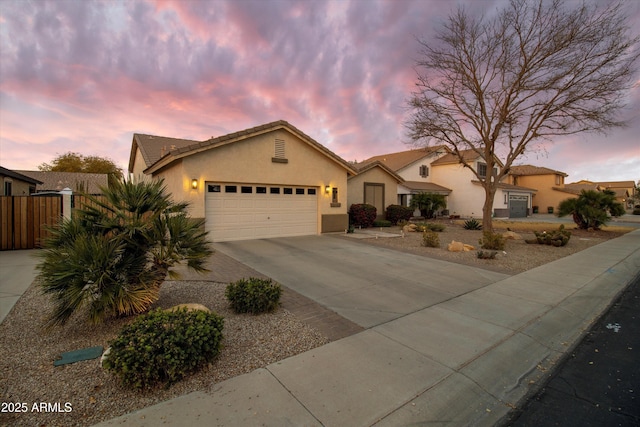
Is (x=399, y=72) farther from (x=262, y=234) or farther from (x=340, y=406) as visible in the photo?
(x=340, y=406)

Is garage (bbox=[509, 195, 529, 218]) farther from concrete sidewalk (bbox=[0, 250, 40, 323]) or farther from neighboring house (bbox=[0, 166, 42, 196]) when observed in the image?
neighboring house (bbox=[0, 166, 42, 196])

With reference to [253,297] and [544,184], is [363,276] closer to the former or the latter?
[253,297]

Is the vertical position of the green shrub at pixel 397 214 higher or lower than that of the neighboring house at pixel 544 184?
lower

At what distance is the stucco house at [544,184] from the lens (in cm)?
3618

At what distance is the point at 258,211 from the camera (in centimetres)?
1269

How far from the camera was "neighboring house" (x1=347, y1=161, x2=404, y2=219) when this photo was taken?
1952 centimetres

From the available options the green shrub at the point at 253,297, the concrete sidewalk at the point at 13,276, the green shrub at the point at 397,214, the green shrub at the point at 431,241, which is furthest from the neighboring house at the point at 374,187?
the concrete sidewalk at the point at 13,276

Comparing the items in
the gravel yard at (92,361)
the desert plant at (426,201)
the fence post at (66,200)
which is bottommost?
the gravel yard at (92,361)

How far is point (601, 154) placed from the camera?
63.4 feet

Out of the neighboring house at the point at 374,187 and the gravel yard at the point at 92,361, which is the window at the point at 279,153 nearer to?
the neighboring house at the point at 374,187

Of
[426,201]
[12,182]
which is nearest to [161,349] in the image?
[12,182]

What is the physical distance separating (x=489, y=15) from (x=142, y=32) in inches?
597

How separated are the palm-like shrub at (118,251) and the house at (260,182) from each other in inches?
241

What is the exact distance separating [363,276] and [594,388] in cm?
440
